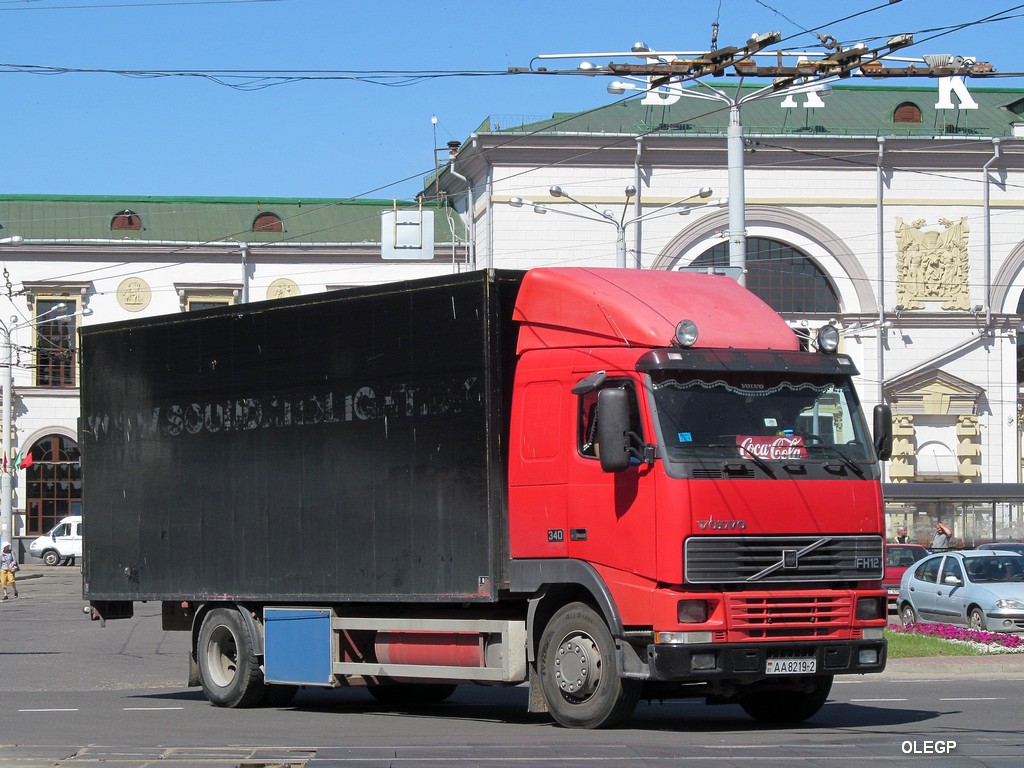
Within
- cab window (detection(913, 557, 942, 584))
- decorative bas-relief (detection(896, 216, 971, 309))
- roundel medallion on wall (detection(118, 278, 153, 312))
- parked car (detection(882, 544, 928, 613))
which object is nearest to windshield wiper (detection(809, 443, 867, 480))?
cab window (detection(913, 557, 942, 584))

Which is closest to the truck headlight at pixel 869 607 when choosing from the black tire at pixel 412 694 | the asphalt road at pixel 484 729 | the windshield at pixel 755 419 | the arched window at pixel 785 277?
the asphalt road at pixel 484 729

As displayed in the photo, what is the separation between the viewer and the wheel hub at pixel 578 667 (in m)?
12.1

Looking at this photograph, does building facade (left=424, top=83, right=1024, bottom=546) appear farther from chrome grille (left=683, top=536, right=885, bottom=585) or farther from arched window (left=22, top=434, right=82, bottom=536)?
chrome grille (left=683, top=536, right=885, bottom=585)

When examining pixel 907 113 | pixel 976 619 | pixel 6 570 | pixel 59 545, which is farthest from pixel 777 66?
pixel 59 545

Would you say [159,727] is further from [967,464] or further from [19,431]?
[19,431]

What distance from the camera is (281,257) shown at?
211ft

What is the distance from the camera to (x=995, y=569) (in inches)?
991

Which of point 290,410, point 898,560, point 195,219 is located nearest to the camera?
point 290,410

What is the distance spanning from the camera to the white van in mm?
59562

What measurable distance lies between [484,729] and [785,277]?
45.4 m

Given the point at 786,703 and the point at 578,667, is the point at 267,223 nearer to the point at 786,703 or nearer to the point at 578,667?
the point at 786,703

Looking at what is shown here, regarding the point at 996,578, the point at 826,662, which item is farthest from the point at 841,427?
the point at 996,578

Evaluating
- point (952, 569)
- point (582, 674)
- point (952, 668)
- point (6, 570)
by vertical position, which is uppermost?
point (582, 674)

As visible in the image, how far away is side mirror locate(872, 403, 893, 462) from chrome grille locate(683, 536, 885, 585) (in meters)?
0.82
